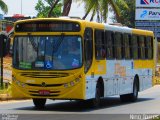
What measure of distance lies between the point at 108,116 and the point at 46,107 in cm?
422

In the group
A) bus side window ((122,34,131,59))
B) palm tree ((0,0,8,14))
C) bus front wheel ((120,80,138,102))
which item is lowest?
bus front wheel ((120,80,138,102))

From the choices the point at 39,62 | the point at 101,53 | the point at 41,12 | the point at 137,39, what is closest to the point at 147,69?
the point at 137,39

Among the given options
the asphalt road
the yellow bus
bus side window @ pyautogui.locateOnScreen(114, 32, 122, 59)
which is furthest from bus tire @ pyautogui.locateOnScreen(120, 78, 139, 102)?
the yellow bus

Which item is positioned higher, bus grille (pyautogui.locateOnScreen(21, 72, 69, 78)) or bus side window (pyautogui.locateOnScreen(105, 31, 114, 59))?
bus side window (pyautogui.locateOnScreen(105, 31, 114, 59))

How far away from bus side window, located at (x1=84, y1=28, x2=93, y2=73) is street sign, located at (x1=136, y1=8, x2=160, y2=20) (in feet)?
143

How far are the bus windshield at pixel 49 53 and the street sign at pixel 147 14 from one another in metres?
44.3

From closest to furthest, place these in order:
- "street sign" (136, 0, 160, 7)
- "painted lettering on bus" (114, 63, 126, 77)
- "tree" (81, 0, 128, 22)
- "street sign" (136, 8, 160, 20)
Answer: "painted lettering on bus" (114, 63, 126, 77)
"tree" (81, 0, 128, 22)
"street sign" (136, 0, 160, 7)
"street sign" (136, 8, 160, 20)

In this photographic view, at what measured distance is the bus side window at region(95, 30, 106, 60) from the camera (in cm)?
2329

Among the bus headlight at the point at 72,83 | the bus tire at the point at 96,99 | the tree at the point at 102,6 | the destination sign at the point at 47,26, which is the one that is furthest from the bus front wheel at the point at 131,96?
the tree at the point at 102,6

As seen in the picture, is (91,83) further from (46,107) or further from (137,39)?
(137,39)

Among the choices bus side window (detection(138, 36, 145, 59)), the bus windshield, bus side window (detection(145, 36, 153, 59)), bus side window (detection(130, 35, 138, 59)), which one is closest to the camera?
the bus windshield

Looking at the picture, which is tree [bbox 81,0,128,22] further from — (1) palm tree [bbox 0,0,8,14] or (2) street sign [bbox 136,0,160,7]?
(2) street sign [bbox 136,0,160,7]

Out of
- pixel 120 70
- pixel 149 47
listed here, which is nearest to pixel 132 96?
pixel 120 70

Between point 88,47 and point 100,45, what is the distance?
4.46 feet
